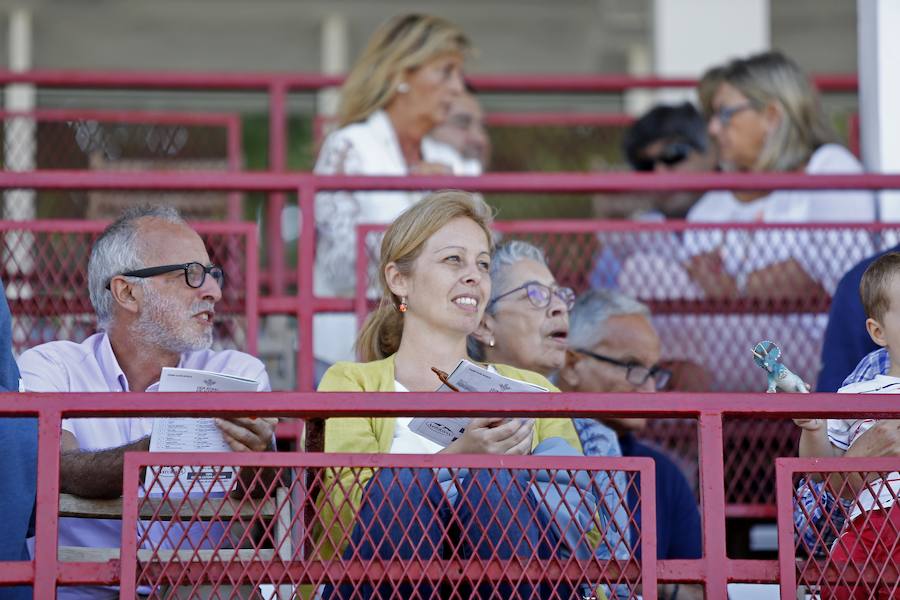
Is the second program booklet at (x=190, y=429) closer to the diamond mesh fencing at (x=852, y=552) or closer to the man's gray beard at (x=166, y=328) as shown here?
the man's gray beard at (x=166, y=328)

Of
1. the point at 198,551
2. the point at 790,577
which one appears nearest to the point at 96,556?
the point at 198,551

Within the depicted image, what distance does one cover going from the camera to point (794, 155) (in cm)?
655

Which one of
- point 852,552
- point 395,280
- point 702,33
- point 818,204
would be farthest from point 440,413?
point 702,33

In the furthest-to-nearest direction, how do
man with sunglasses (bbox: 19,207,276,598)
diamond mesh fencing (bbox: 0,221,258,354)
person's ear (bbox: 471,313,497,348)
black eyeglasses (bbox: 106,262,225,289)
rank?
diamond mesh fencing (bbox: 0,221,258,354) < person's ear (bbox: 471,313,497,348) < black eyeglasses (bbox: 106,262,225,289) < man with sunglasses (bbox: 19,207,276,598)

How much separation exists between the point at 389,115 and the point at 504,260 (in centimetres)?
152

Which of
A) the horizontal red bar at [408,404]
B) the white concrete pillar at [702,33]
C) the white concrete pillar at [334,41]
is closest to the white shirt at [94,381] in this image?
the horizontal red bar at [408,404]

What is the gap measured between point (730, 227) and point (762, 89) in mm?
1031

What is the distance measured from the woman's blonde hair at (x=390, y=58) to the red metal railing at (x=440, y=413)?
3152mm

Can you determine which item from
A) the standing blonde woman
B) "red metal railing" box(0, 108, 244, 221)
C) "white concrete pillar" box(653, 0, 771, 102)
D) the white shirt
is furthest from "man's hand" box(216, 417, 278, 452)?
"white concrete pillar" box(653, 0, 771, 102)

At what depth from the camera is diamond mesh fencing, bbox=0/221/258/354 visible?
18.3ft

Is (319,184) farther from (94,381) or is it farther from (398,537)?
(398,537)

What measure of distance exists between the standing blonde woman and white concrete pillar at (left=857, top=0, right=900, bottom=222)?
1693 millimetres

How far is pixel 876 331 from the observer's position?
14.5 feet

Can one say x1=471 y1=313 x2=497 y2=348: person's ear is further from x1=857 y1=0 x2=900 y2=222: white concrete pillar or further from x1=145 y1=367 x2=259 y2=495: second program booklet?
x1=857 y1=0 x2=900 y2=222: white concrete pillar
